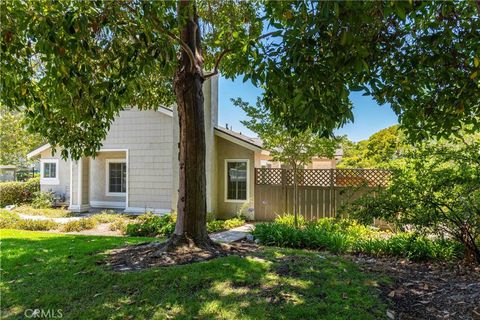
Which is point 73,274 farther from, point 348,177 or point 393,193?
point 348,177

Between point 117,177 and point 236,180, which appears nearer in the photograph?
point 236,180

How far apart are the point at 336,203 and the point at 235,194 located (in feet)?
12.8

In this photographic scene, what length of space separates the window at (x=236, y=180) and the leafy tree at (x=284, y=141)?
8.59ft

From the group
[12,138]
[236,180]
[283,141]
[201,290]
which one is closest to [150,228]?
[236,180]

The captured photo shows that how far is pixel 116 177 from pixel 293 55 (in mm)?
15035

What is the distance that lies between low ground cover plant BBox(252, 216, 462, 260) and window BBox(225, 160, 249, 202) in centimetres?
439

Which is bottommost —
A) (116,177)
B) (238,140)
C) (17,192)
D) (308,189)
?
(17,192)

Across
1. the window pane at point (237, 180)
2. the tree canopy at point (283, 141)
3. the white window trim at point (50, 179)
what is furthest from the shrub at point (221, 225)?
the white window trim at point (50, 179)

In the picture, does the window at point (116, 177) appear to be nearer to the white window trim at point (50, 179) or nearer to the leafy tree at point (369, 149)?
the white window trim at point (50, 179)

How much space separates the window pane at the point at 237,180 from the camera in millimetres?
13062

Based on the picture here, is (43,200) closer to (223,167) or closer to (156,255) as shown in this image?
(223,167)

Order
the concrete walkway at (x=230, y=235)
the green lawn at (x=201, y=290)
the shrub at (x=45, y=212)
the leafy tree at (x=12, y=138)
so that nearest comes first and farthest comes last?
the green lawn at (x=201, y=290)
the concrete walkway at (x=230, y=235)
the shrub at (x=45, y=212)
the leafy tree at (x=12, y=138)

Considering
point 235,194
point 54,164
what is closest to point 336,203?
point 235,194

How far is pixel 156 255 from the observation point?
558cm
